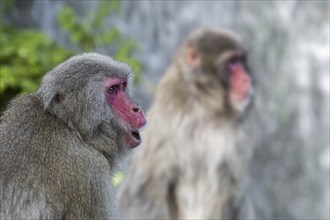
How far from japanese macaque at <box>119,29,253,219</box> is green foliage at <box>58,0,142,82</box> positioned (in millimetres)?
1581

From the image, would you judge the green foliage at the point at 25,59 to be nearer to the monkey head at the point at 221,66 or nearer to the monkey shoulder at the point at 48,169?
the monkey head at the point at 221,66

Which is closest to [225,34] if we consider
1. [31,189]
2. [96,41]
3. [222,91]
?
[222,91]

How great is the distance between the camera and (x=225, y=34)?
7.48 meters

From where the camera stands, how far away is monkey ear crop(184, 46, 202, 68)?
290 inches

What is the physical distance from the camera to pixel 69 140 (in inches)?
183

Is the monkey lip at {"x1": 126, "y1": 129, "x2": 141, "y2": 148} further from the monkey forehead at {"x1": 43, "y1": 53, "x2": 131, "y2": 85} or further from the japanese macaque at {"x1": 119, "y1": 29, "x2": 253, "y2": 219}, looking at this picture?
the japanese macaque at {"x1": 119, "y1": 29, "x2": 253, "y2": 219}

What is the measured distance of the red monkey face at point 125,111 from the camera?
189 inches

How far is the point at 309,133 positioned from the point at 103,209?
5799 mm

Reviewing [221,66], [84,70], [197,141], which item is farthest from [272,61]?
[84,70]

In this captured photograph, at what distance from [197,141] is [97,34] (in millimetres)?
2558

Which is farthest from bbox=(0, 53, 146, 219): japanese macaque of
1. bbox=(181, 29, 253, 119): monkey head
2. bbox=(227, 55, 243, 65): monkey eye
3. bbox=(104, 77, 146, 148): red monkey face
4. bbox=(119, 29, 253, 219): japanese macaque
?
bbox=(227, 55, 243, 65): monkey eye

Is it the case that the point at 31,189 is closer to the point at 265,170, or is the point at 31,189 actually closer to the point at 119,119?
the point at 119,119

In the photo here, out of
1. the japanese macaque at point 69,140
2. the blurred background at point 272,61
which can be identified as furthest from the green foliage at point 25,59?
the japanese macaque at point 69,140

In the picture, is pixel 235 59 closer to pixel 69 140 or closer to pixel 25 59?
pixel 25 59
